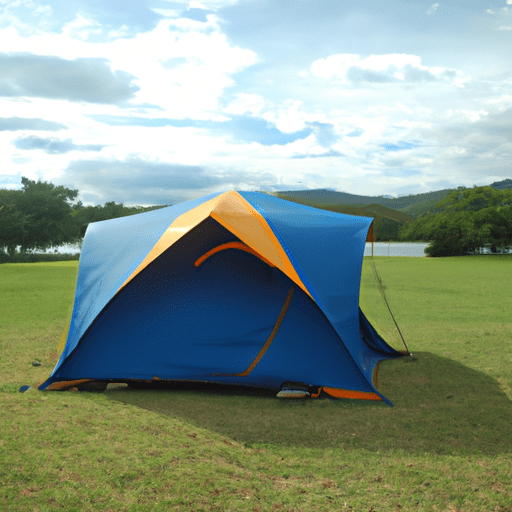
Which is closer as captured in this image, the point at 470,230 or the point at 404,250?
the point at 470,230

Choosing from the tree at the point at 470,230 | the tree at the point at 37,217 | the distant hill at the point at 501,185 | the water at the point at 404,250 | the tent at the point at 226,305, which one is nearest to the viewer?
the tent at the point at 226,305

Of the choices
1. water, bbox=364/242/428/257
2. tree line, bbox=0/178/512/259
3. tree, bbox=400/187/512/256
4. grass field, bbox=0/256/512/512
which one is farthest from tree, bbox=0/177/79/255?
grass field, bbox=0/256/512/512

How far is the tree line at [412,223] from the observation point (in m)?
39.8

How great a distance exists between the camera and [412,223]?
5806 cm

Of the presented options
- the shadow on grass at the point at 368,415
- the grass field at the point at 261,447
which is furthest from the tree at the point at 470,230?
the shadow on grass at the point at 368,415

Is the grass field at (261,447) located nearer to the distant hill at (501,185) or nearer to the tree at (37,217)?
the tree at (37,217)

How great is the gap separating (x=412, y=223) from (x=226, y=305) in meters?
56.0

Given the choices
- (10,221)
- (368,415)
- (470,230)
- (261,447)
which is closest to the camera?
(261,447)

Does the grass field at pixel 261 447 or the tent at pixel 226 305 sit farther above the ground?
the tent at pixel 226 305

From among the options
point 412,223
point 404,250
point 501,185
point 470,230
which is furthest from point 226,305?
point 501,185

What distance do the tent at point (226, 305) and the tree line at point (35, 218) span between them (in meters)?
33.9

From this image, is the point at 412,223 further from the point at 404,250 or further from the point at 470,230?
the point at 470,230

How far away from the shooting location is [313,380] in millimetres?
5051

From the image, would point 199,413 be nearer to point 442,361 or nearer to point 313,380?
point 313,380
